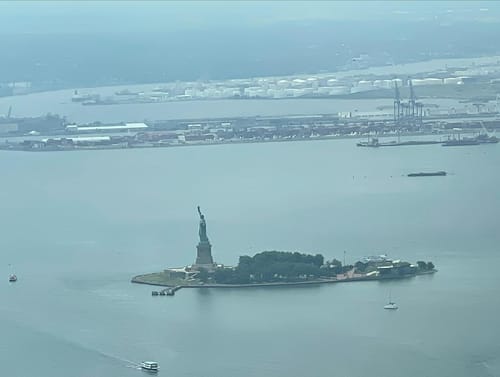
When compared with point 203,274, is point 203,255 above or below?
above

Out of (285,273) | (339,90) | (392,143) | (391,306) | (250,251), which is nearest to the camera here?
(391,306)

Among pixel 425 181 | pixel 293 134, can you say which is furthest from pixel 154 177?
pixel 293 134

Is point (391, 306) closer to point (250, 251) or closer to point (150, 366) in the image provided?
point (150, 366)

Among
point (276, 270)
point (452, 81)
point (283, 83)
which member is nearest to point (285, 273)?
point (276, 270)

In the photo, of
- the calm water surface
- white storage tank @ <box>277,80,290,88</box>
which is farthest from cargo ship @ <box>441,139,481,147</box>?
white storage tank @ <box>277,80,290,88</box>

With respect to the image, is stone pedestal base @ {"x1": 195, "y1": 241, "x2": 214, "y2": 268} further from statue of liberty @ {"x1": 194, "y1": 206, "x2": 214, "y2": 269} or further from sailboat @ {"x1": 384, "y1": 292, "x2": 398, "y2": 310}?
sailboat @ {"x1": 384, "y1": 292, "x2": 398, "y2": 310}

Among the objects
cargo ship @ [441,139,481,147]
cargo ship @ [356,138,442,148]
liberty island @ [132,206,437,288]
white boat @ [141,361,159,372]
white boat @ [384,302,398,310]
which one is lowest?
white boat @ [141,361,159,372]
